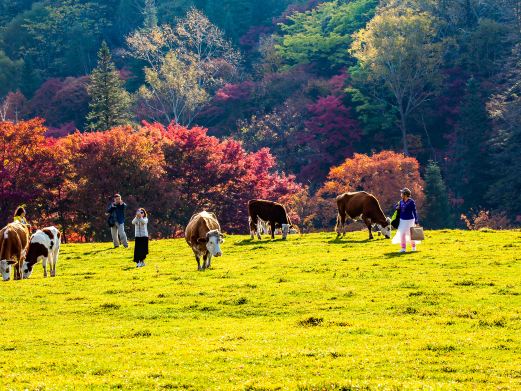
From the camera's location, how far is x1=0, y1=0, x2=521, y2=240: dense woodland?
5603 cm

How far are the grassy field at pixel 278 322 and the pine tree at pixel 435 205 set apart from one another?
1391 inches

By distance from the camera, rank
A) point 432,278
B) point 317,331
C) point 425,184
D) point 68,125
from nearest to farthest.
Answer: point 317,331 → point 432,278 → point 425,184 → point 68,125

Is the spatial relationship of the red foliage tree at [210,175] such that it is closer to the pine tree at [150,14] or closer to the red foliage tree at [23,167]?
the red foliage tree at [23,167]

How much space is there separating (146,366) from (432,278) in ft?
36.7

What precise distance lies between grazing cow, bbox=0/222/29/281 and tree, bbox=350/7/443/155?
2238 inches

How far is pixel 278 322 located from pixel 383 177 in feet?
153

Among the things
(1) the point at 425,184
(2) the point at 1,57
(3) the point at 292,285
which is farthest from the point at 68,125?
(3) the point at 292,285

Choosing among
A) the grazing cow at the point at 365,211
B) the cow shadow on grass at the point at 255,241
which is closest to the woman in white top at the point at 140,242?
the cow shadow on grass at the point at 255,241

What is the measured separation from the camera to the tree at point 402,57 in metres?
83.6

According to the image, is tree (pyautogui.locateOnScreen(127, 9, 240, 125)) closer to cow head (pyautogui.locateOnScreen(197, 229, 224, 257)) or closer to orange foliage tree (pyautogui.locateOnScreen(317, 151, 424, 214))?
orange foliage tree (pyautogui.locateOnScreen(317, 151, 424, 214))

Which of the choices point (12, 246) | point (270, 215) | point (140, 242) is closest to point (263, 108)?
point (270, 215)

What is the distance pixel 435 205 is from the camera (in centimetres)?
6950

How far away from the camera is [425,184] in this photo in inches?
2768

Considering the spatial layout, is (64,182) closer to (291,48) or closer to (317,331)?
(317,331)
